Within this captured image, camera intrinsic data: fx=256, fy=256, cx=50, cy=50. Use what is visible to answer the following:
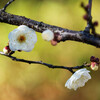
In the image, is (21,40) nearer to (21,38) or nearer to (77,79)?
(21,38)

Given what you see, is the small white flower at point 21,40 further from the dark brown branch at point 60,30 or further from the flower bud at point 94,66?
the flower bud at point 94,66

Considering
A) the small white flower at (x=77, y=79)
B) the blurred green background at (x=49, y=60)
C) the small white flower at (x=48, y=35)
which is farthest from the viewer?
the blurred green background at (x=49, y=60)

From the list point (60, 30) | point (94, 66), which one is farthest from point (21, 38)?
point (94, 66)

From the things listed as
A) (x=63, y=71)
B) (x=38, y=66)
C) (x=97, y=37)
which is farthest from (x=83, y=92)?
(x=97, y=37)

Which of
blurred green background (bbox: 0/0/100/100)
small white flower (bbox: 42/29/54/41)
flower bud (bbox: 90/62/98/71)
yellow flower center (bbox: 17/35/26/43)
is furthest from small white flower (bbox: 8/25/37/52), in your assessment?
blurred green background (bbox: 0/0/100/100)

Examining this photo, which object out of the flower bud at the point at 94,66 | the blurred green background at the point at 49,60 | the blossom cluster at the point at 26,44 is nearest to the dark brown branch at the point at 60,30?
the blossom cluster at the point at 26,44

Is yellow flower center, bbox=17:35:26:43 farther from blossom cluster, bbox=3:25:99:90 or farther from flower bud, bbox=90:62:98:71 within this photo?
flower bud, bbox=90:62:98:71

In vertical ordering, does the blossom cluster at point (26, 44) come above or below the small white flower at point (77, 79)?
above
